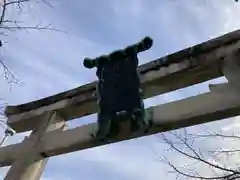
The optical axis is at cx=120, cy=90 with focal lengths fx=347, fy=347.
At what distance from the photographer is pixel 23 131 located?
10.8 ft

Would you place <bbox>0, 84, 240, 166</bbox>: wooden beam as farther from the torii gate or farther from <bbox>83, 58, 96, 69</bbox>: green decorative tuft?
<bbox>83, 58, 96, 69</bbox>: green decorative tuft

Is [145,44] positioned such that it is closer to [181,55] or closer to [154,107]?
[181,55]

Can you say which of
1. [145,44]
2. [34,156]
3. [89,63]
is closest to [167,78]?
[145,44]

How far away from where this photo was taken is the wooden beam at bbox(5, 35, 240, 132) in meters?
2.43

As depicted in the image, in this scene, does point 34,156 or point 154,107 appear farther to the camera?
point 34,156

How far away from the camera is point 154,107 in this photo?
2.47 metres

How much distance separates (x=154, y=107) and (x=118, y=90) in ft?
0.95

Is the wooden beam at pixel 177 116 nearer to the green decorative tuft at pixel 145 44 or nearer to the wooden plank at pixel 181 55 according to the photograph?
the wooden plank at pixel 181 55

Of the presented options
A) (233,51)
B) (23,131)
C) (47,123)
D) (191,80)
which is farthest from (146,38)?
(23,131)

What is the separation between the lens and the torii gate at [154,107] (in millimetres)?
2281

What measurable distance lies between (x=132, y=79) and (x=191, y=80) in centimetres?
44

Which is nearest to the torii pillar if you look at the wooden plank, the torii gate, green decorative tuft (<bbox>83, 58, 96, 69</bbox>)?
the torii gate

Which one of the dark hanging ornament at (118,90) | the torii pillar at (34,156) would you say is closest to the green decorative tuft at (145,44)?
the dark hanging ornament at (118,90)

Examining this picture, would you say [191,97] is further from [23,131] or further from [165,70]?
[23,131]
